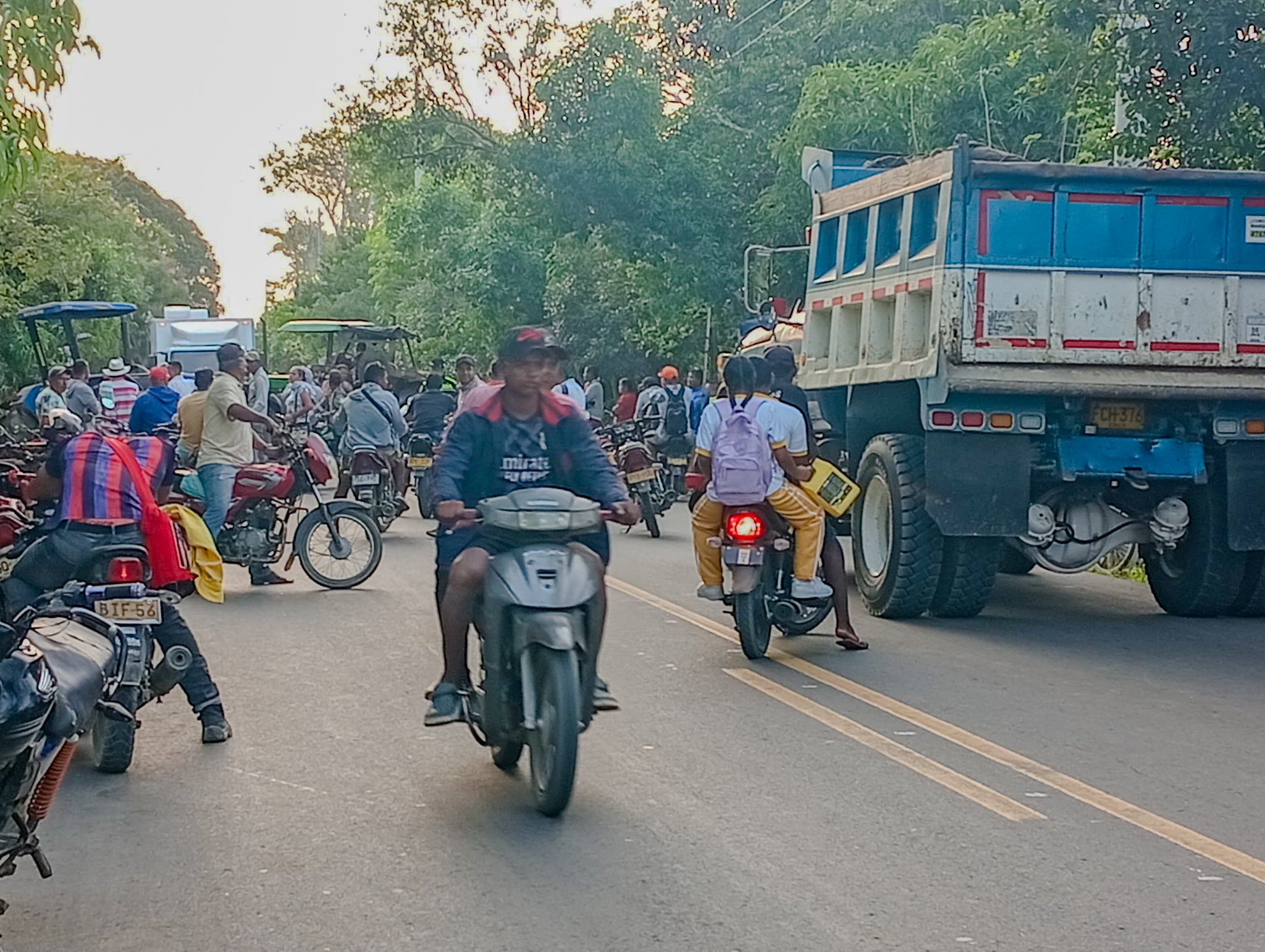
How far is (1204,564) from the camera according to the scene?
37.7 feet

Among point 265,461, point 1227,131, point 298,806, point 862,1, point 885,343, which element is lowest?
point 298,806

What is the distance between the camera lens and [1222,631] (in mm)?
11188

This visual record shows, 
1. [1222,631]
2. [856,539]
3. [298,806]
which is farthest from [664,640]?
[298,806]

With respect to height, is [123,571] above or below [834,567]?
above

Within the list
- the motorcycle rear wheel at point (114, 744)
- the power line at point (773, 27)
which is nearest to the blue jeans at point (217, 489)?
the motorcycle rear wheel at point (114, 744)

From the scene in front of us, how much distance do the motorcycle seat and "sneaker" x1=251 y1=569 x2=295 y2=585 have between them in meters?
7.98

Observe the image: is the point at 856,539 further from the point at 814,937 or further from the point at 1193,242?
the point at 814,937

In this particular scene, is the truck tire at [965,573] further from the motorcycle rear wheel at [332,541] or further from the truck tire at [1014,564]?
the motorcycle rear wheel at [332,541]

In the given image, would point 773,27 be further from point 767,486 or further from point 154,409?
point 767,486

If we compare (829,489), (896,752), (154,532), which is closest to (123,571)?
(154,532)

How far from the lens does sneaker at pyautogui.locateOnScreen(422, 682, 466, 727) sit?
6719mm

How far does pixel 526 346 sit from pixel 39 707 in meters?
2.88

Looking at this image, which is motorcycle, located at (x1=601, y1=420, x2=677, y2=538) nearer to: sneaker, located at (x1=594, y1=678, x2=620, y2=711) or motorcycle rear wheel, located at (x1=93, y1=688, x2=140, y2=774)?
motorcycle rear wheel, located at (x1=93, y1=688, x2=140, y2=774)

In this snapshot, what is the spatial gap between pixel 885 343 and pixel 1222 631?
2813mm
